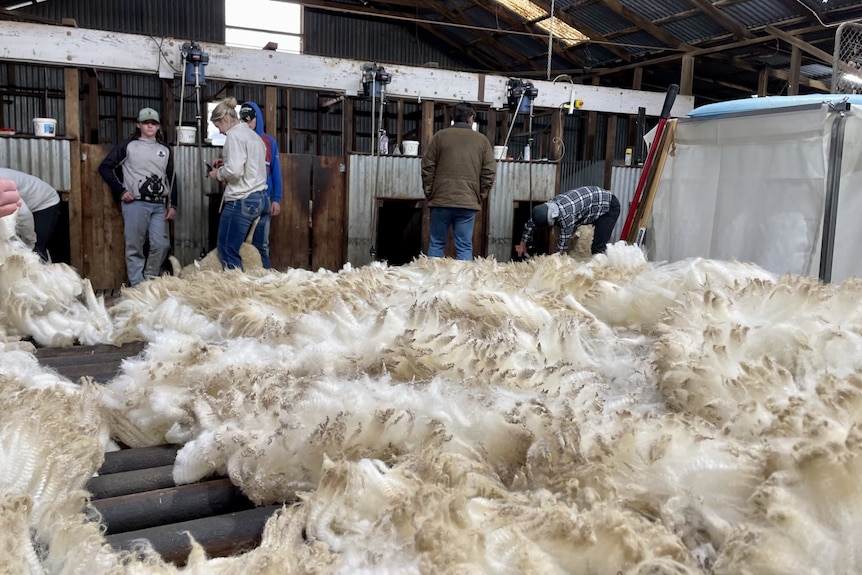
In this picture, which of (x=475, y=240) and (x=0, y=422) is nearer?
(x=0, y=422)

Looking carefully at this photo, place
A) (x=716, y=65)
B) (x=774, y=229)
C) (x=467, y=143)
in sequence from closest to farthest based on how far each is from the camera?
(x=774, y=229)
(x=467, y=143)
(x=716, y=65)

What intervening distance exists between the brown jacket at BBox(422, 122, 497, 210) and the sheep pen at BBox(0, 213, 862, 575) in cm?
397

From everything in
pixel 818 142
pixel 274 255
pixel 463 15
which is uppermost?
pixel 463 15

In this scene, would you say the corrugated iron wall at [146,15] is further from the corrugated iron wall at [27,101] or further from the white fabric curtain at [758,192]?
the white fabric curtain at [758,192]

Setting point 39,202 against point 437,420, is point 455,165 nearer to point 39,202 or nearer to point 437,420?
point 39,202

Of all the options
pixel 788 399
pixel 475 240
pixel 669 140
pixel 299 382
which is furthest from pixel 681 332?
pixel 475 240

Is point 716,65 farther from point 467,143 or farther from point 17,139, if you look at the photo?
point 17,139

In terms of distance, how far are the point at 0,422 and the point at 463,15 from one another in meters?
12.6

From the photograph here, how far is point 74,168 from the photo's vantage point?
5875mm

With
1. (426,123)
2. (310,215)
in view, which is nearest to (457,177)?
(426,123)

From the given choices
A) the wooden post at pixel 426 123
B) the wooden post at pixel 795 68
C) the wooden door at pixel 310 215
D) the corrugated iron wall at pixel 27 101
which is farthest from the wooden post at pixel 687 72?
the corrugated iron wall at pixel 27 101

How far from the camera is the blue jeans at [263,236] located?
19.2 ft

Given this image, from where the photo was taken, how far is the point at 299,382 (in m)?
1.21

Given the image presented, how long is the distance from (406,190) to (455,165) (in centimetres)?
166
